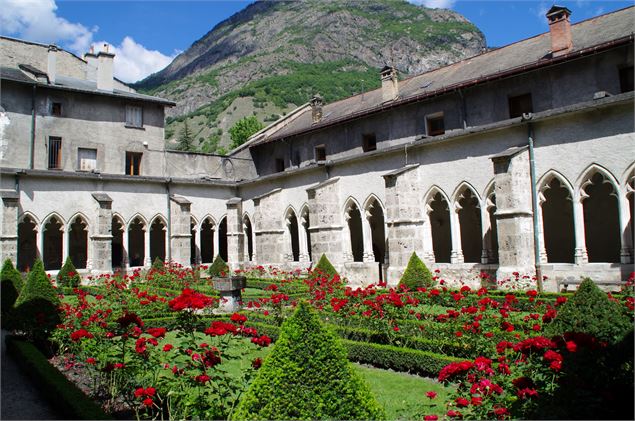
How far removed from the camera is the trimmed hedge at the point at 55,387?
230 inches

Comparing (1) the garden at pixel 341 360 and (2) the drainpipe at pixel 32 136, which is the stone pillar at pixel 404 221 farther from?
(2) the drainpipe at pixel 32 136

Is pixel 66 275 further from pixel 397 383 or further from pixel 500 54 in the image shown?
pixel 500 54

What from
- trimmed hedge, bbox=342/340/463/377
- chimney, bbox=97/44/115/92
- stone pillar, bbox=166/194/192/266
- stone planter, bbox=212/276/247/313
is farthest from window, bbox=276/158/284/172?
trimmed hedge, bbox=342/340/463/377

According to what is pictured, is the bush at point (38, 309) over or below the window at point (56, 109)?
below

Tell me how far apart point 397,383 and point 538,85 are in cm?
1433

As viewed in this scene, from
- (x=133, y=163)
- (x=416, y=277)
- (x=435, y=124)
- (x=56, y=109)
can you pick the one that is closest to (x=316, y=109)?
(x=435, y=124)

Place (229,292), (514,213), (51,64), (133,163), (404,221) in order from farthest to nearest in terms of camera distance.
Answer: (133,163)
(51,64)
(404,221)
(514,213)
(229,292)

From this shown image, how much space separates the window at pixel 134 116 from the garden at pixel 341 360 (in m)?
15.8

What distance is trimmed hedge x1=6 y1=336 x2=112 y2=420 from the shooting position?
19.1 ft

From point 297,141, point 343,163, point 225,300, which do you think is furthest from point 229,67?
point 225,300

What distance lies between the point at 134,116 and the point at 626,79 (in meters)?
23.3

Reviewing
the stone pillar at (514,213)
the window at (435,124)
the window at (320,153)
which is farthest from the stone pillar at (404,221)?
the window at (320,153)

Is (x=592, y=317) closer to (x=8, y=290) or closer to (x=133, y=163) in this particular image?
(x=8, y=290)

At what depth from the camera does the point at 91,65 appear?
28875 mm
